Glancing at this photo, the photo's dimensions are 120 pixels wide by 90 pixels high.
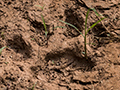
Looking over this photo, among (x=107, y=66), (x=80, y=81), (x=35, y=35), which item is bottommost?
(x=80, y=81)

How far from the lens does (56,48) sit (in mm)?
1792

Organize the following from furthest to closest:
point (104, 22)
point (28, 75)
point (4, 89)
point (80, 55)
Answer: point (104, 22) < point (80, 55) < point (28, 75) < point (4, 89)

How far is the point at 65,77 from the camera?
66.0 inches

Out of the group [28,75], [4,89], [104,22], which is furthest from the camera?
[104,22]

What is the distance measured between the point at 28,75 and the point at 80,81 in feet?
1.79

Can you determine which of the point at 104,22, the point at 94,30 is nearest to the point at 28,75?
the point at 94,30

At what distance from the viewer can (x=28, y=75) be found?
5.25 ft

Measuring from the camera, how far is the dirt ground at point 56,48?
1566 mm

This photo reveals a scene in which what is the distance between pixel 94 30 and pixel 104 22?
0.16 m

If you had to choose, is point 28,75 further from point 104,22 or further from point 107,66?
point 104,22

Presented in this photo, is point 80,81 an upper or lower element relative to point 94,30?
lower

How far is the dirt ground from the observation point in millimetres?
1566

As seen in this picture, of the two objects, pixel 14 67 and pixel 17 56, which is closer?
pixel 14 67

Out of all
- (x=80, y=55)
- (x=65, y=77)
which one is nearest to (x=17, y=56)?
(x=65, y=77)
